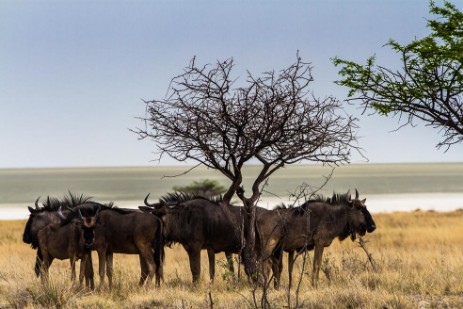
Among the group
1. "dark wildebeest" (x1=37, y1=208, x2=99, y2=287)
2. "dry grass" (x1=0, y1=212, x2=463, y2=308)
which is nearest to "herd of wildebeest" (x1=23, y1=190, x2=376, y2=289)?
"dark wildebeest" (x1=37, y1=208, x2=99, y2=287)

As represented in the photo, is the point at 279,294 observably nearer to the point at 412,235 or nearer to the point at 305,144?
the point at 305,144

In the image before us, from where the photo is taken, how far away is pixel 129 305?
40.2 feet

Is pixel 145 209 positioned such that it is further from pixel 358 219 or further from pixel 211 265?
pixel 358 219

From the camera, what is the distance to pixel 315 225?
15.4m

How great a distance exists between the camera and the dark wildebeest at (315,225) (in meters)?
14.8

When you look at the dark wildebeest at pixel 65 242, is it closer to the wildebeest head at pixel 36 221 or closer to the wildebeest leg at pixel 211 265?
the wildebeest head at pixel 36 221

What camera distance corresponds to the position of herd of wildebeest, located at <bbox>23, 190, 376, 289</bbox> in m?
14.1

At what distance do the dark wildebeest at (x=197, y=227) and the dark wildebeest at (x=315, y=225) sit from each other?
0.65 m

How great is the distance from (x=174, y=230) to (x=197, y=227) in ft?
1.51

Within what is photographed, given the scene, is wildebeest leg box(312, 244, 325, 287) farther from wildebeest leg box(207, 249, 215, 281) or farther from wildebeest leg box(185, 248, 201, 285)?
wildebeest leg box(185, 248, 201, 285)

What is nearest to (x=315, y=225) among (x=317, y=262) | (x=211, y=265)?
(x=317, y=262)

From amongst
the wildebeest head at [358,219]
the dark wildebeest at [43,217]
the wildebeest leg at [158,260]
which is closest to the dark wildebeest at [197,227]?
the wildebeest leg at [158,260]

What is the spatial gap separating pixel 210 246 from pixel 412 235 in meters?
17.2

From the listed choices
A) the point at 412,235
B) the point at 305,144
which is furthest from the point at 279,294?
the point at 412,235
